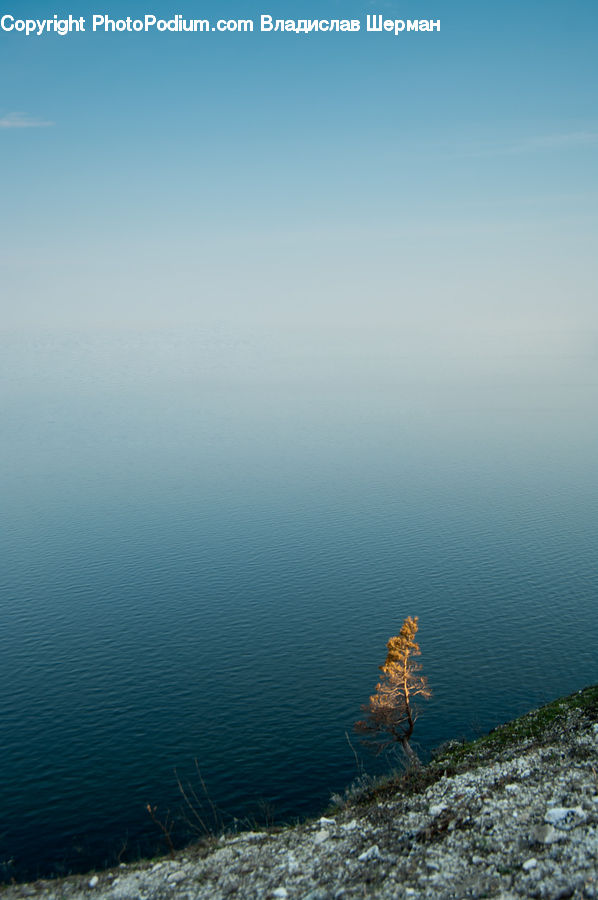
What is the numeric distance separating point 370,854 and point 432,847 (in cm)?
314

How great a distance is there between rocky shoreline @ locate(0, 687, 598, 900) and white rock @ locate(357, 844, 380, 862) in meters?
0.07

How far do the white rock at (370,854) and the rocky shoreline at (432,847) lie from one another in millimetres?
69

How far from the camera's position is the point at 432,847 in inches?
1259

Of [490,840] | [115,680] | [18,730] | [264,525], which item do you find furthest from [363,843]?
[264,525]

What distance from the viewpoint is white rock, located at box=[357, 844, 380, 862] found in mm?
32781

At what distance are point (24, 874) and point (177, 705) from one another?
2959cm

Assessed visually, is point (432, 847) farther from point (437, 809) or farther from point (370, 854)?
point (437, 809)

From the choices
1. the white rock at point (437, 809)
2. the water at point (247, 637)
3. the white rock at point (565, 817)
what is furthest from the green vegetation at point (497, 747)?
the water at point (247, 637)

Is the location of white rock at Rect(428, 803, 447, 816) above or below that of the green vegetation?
above

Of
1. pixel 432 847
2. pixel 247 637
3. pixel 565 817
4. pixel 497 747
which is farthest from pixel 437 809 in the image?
pixel 247 637

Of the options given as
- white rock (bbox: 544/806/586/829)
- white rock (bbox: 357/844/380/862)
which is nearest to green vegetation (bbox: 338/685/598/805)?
white rock (bbox: 357/844/380/862)

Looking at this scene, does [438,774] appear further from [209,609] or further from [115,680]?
[209,609]

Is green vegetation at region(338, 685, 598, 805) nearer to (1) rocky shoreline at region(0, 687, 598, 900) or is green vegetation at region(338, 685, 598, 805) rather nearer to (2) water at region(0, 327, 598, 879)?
(1) rocky shoreline at region(0, 687, 598, 900)

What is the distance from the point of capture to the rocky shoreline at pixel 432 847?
2848cm
